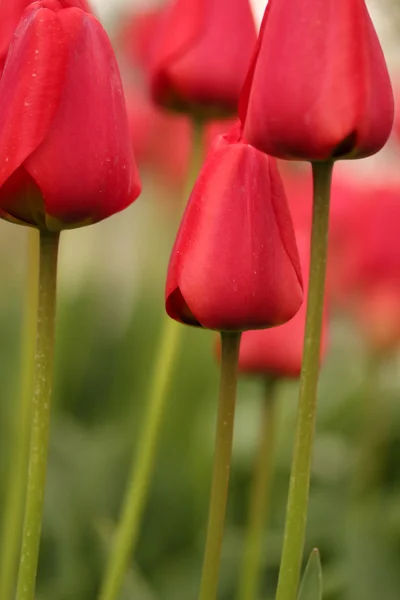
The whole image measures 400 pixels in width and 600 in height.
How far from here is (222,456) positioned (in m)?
0.36

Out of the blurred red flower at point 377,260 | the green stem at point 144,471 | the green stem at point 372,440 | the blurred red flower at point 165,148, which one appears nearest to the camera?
the green stem at point 144,471

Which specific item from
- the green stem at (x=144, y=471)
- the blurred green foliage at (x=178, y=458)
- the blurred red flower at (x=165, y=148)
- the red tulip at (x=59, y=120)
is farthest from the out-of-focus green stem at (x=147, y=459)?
the blurred red flower at (x=165, y=148)

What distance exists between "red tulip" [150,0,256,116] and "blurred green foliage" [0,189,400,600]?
0.31 meters

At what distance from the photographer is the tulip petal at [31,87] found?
328mm

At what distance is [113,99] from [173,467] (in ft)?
2.21

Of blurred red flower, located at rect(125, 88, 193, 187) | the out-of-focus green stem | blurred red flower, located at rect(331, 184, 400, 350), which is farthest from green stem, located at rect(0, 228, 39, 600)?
blurred red flower, located at rect(125, 88, 193, 187)

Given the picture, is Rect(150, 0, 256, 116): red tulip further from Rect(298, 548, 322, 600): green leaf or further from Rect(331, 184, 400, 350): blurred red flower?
Rect(298, 548, 322, 600): green leaf

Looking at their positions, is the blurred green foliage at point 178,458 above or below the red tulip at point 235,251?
below

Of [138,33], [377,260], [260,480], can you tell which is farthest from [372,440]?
[138,33]

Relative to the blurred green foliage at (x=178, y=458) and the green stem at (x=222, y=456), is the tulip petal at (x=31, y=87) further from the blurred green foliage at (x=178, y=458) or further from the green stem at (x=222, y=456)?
the blurred green foliage at (x=178, y=458)

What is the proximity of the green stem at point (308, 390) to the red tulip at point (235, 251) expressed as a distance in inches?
0.8

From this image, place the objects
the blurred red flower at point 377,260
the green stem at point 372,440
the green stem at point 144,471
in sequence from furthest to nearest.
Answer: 1. the green stem at point 372,440
2. the blurred red flower at point 377,260
3. the green stem at point 144,471

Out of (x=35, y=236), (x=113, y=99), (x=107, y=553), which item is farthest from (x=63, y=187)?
(x=107, y=553)

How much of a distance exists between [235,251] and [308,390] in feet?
0.18
